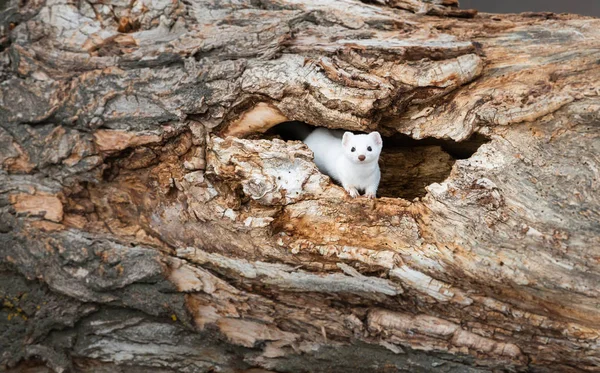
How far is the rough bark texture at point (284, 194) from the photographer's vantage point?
181 inches

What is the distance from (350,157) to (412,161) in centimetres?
101

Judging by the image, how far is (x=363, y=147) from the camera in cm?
530

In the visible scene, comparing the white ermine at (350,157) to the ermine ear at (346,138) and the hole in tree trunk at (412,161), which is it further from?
the hole in tree trunk at (412,161)

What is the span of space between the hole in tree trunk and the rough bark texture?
173 millimetres

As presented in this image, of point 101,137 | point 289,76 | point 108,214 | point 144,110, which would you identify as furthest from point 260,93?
point 108,214

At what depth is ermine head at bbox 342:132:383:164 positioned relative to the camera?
5.28 meters

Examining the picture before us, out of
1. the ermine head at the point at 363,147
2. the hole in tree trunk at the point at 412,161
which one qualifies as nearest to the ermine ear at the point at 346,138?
the ermine head at the point at 363,147

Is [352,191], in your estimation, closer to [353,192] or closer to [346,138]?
[353,192]

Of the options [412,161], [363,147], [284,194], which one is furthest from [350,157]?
[412,161]

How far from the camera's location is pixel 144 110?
205 inches

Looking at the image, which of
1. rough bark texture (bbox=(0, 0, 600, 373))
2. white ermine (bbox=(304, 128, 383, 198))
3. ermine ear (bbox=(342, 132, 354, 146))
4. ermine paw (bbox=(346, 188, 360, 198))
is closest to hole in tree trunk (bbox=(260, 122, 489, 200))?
rough bark texture (bbox=(0, 0, 600, 373))

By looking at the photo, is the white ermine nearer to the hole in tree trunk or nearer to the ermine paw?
the ermine paw

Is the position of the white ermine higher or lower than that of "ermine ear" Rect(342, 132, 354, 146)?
lower

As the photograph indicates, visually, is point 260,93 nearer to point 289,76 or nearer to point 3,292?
point 289,76
